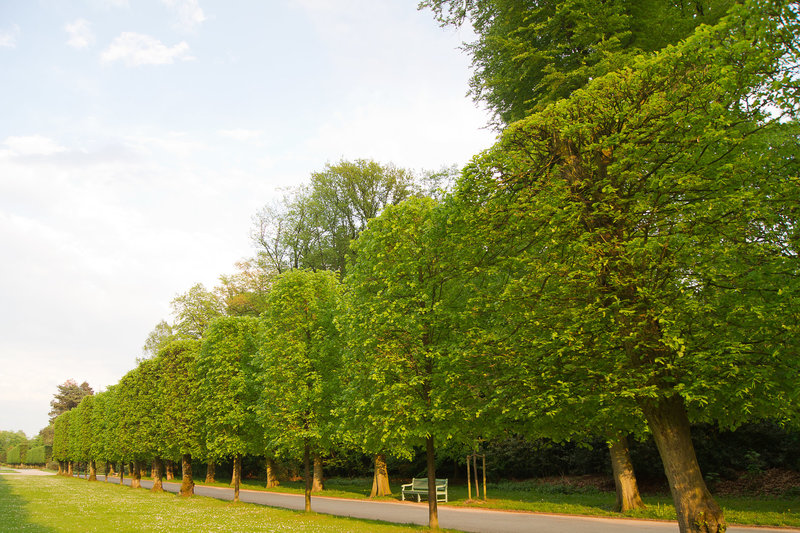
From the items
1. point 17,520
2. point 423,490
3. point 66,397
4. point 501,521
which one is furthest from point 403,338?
point 66,397

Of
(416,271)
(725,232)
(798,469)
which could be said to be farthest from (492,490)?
(725,232)

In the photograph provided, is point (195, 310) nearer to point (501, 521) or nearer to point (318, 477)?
point (318, 477)

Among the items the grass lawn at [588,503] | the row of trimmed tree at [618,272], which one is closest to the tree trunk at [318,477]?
the grass lawn at [588,503]

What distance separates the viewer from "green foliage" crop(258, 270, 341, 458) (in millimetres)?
20938

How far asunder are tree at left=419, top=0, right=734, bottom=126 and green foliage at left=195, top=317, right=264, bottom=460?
17830 mm

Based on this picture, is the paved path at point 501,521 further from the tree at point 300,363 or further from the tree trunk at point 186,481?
the tree trunk at point 186,481

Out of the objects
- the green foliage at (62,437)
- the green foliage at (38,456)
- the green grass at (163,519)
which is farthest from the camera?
the green foliage at (38,456)

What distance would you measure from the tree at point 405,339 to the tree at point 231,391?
10454 millimetres

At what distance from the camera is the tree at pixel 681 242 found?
9.41 m

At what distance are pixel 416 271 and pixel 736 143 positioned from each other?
9096 millimetres

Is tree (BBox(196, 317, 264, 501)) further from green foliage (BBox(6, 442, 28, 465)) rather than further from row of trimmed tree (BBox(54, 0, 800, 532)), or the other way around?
green foliage (BBox(6, 442, 28, 465))

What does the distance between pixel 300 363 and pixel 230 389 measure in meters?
7.44

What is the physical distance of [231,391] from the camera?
26578 millimetres

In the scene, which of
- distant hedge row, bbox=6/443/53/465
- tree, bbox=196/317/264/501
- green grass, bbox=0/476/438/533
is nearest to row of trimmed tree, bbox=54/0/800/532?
green grass, bbox=0/476/438/533
